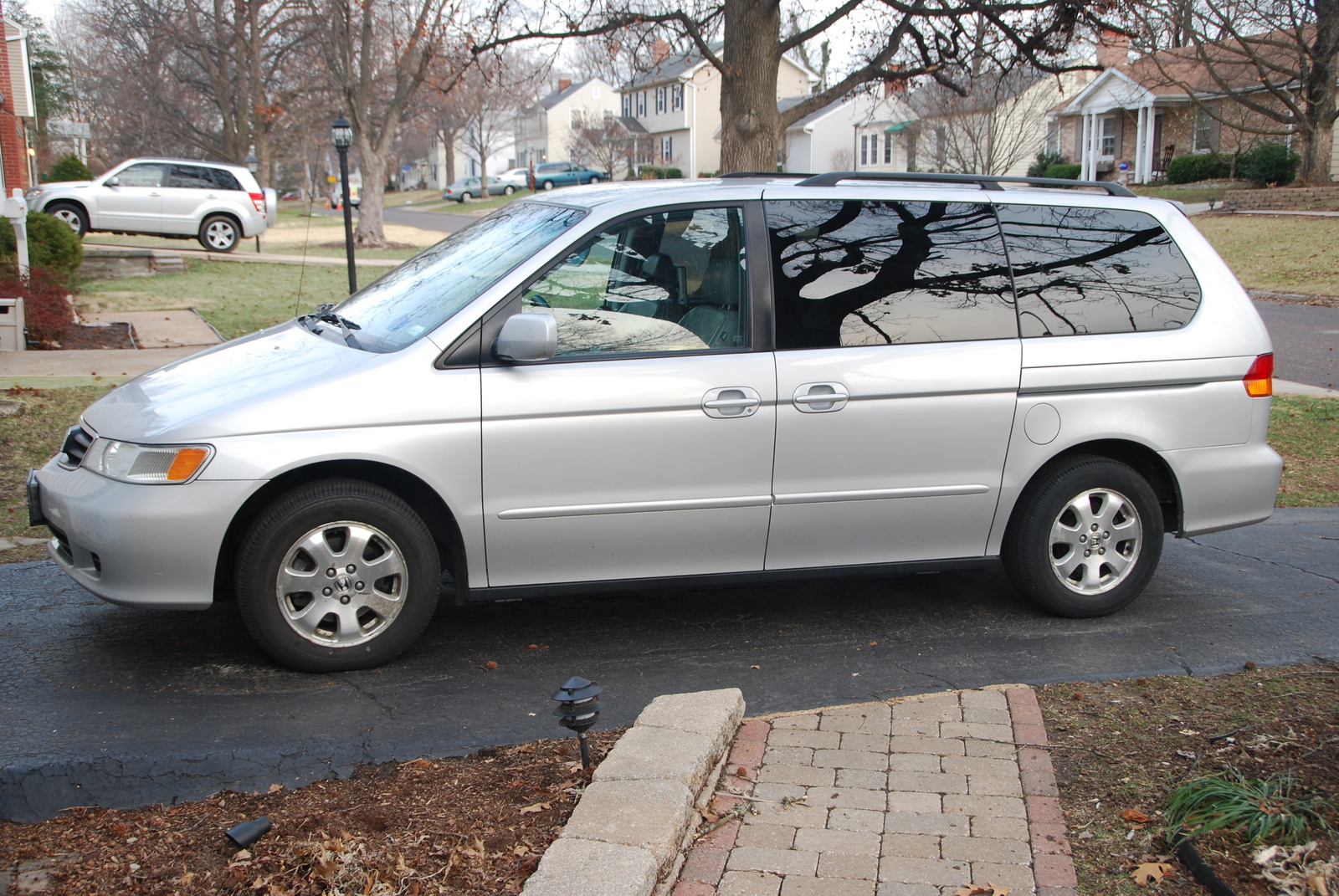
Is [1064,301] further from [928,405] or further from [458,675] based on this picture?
[458,675]

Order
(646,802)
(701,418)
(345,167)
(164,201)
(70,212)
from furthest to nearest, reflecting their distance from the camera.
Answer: (164,201) → (70,212) → (345,167) → (701,418) → (646,802)

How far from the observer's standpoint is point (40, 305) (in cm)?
1336

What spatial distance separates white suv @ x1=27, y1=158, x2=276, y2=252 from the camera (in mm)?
24375

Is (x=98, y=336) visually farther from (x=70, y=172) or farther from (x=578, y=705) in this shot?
(x=70, y=172)

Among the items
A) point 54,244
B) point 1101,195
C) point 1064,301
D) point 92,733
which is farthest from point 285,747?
point 54,244

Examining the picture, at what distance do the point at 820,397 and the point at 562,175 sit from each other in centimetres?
6194

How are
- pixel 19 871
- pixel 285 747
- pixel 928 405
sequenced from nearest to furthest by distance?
pixel 19 871 → pixel 285 747 → pixel 928 405

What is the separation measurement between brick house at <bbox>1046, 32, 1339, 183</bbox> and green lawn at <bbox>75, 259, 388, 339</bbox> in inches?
1265

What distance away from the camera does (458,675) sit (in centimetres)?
445

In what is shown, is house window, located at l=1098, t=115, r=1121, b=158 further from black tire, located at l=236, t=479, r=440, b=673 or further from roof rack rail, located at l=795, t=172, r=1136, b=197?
black tire, located at l=236, t=479, r=440, b=673

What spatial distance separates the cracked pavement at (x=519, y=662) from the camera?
12.3ft

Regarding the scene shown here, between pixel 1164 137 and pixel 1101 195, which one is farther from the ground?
pixel 1164 137

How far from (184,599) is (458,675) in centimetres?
104

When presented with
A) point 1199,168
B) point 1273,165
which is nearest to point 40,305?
point 1273,165
